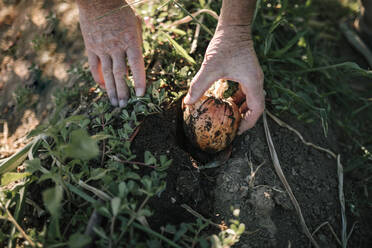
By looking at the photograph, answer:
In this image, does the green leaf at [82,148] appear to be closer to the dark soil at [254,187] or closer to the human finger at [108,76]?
the dark soil at [254,187]

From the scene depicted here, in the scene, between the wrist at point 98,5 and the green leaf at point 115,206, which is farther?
the wrist at point 98,5

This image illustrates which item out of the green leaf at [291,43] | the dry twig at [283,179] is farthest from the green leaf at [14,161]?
the green leaf at [291,43]

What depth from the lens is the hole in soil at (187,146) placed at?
1.91 meters

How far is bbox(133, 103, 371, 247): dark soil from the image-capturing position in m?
1.64

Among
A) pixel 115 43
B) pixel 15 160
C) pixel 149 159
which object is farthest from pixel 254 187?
pixel 15 160

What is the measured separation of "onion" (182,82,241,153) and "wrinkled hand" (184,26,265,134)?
0.28ft

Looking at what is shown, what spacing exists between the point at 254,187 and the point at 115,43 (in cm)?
138

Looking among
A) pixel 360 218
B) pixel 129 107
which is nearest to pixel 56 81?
pixel 129 107

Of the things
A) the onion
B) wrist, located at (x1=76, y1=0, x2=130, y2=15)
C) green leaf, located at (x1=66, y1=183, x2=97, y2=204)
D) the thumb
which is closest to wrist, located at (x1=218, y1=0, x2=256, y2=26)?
the thumb

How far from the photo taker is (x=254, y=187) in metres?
1.72

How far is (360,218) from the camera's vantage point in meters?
2.04

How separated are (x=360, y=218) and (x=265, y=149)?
91 cm

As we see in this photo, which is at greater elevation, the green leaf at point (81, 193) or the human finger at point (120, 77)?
the human finger at point (120, 77)

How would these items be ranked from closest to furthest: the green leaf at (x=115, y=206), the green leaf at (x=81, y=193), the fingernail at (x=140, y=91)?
the green leaf at (x=115, y=206) → the green leaf at (x=81, y=193) → the fingernail at (x=140, y=91)
